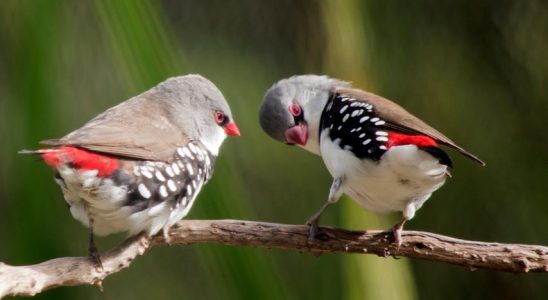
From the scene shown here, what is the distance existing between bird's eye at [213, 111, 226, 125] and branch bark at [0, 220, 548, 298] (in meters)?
0.50

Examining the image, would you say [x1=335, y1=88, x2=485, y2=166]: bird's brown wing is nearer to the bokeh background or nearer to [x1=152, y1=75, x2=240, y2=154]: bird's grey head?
[x1=152, y1=75, x2=240, y2=154]: bird's grey head

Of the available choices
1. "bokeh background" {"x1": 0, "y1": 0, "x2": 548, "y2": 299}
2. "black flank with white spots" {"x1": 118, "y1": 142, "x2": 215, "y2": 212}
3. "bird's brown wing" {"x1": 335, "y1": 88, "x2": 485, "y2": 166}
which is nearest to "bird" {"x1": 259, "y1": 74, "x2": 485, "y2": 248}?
"bird's brown wing" {"x1": 335, "y1": 88, "x2": 485, "y2": 166}

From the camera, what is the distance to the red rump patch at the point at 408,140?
292 cm

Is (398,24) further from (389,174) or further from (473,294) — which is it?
(389,174)

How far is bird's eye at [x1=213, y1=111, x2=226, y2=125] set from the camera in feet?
11.4

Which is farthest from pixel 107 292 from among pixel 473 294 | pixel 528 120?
pixel 528 120

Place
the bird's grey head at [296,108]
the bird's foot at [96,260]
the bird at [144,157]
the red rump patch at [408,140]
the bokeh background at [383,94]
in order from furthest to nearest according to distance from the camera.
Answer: the bokeh background at [383,94], the bird's grey head at [296,108], the red rump patch at [408,140], the bird's foot at [96,260], the bird at [144,157]

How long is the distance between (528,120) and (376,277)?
201 centimetres

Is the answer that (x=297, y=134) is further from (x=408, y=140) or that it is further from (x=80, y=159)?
(x=80, y=159)

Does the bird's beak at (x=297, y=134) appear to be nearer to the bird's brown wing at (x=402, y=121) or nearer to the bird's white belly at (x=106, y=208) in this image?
the bird's brown wing at (x=402, y=121)

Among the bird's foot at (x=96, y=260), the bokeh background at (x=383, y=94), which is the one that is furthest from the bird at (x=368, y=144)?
the bokeh background at (x=383, y=94)

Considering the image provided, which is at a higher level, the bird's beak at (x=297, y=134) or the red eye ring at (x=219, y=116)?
the bird's beak at (x=297, y=134)

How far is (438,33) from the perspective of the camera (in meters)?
5.08

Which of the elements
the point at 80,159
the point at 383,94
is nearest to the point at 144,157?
the point at 80,159
